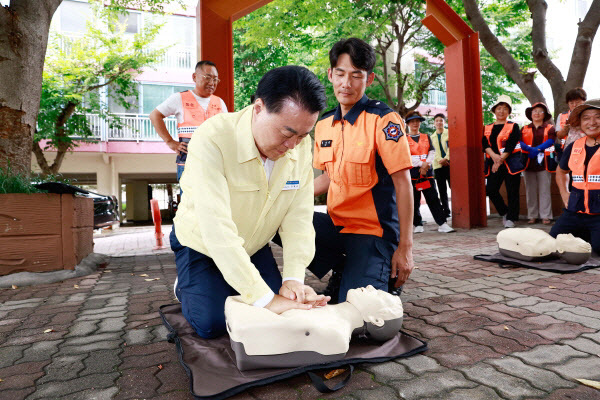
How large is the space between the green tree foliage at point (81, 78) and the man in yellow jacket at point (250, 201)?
8897 mm

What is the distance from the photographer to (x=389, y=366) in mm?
1643

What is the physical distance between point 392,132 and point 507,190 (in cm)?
487

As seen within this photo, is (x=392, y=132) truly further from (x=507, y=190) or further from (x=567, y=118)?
(x=507, y=190)

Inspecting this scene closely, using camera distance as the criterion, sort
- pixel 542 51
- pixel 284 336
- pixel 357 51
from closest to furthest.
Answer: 1. pixel 284 336
2. pixel 357 51
3. pixel 542 51

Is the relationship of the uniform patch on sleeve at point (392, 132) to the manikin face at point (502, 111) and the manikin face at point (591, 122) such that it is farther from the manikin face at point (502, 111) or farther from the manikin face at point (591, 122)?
the manikin face at point (502, 111)

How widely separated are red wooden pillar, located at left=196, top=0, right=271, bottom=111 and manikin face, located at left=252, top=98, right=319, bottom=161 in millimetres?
3312

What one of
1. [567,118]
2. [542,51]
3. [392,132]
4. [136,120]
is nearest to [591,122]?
[567,118]

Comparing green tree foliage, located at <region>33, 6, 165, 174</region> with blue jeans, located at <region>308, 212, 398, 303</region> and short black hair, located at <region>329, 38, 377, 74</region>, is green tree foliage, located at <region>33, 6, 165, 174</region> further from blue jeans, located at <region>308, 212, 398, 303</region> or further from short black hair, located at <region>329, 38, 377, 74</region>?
short black hair, located at <region>329, 38, 377, 74</region>

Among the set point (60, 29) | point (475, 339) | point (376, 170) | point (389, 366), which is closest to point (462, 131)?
point (376, 170)

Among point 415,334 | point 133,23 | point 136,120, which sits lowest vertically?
point 415,334

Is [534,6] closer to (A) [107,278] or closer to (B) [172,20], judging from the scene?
(A) [107,278]

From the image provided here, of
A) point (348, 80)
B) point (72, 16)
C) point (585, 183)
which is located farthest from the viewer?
point (72, 16)

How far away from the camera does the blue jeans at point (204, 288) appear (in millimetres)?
1922

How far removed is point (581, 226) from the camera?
153 inches
